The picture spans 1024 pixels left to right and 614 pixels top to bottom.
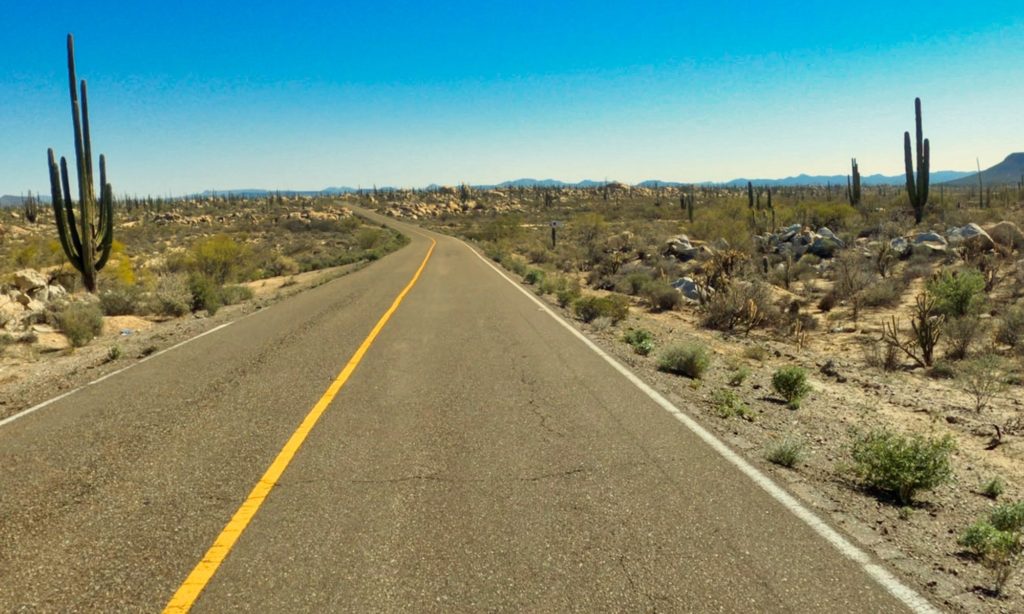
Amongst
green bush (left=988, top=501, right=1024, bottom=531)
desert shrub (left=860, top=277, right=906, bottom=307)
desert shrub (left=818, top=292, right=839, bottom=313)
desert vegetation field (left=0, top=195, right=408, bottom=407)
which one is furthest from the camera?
desert shrub (left=818, top=292, right=839, bottom=313)

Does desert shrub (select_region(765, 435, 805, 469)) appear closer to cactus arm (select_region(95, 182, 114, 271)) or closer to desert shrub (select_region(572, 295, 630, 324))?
desert shrub (select_region(572, 295, 630, 324))

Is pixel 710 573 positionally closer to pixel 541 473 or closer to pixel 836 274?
pixel 541 473

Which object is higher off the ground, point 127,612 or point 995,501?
point 127,612

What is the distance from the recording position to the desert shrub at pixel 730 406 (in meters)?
7.55

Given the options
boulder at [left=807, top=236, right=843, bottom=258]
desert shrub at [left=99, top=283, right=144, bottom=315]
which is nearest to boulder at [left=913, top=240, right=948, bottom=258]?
boulder at [left=807, top=236, right=843, bottom=258]

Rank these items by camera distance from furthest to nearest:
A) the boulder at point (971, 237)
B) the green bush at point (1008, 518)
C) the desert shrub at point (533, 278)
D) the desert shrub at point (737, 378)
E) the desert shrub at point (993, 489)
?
1. the desert shrub at point (533, 278)
2. the boulder at point (971, 237)
3. the desert shrub at point (737, 378)
4. the desert shrub at point (993, 489)
5. the green bush at point (1008, 518)

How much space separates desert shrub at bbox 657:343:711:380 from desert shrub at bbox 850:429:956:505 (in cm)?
400

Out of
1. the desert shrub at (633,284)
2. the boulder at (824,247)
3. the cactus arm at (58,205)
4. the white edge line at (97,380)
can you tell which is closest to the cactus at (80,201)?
the cactus arm at (58,205)

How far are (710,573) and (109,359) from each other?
36.1 ft

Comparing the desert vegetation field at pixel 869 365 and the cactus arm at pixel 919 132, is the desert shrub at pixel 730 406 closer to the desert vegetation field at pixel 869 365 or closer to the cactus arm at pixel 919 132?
the desert vegetation field at pixel 869 365

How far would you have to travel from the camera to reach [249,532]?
4453 millimetres

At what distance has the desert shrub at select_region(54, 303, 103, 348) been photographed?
45.7 feet

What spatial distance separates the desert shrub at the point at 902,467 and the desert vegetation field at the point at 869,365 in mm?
14

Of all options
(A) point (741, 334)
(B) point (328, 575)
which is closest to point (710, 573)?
(B) point (328, 575)
